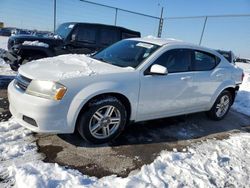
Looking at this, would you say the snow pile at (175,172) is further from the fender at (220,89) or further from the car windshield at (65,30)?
the car windshield at (65,30)

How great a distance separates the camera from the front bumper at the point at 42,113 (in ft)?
11.5

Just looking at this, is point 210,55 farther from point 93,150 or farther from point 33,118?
point 33,118

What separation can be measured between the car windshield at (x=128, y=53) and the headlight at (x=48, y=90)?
47.5 inches

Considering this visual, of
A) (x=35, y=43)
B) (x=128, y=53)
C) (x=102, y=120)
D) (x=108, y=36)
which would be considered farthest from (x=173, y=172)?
(x=108, y=36)

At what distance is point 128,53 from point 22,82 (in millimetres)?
1815

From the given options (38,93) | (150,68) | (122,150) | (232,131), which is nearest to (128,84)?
(150,68)

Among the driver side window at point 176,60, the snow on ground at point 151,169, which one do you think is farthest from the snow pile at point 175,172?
the driver side window at point 176,60

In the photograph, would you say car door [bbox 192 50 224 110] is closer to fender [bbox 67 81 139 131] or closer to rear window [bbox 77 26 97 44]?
fender [bbox 67 81 139 131]

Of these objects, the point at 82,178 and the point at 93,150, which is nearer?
the point at 82,178

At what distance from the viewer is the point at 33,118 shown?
11.8ft

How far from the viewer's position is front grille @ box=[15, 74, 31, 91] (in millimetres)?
3746

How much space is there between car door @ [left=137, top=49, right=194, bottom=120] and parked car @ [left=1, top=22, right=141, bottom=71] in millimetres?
4108

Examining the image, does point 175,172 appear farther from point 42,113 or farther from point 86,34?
point 86,34

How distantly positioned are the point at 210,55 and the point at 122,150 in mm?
2827
